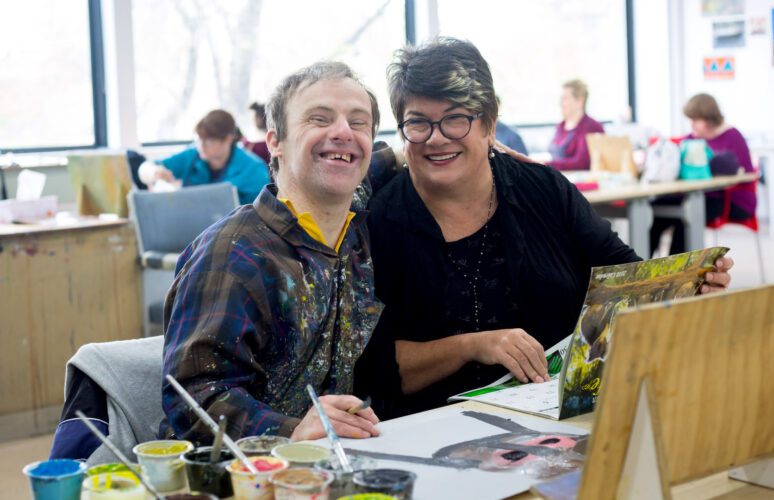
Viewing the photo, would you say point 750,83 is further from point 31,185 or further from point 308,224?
point 308,224

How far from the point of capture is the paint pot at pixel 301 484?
3.57 ft

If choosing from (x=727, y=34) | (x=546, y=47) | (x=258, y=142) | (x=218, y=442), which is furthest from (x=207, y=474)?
A: (x=727, y=34)

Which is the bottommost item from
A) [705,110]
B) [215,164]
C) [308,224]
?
[308,224]

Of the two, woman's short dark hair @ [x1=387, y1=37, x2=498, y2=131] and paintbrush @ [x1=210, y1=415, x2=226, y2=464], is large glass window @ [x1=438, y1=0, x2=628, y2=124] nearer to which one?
woman's short dark hair @ [x1=387, y1=37, x2=498, y2=131]

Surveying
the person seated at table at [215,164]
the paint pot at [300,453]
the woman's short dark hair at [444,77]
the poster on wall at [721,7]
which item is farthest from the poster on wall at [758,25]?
the paint pot at [300,453]

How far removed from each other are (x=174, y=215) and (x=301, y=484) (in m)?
3.06

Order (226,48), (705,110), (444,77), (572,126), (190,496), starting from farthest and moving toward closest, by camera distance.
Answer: (572,126)
(226,48)
(705,110)
(444,77)
(190,496)

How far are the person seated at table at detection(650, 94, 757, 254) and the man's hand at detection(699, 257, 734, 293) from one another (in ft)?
13.3

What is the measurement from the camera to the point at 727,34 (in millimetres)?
8797

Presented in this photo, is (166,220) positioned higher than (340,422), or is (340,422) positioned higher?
(166,220)

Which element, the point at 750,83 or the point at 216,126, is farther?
the point at 750,83

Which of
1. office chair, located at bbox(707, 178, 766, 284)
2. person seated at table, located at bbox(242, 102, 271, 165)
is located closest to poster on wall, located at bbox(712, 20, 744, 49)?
office chair, located at bbox(707, 178, 766, 284)

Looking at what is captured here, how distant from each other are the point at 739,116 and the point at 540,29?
193 cm

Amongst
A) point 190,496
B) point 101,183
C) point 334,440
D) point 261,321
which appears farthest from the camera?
point 101,183
